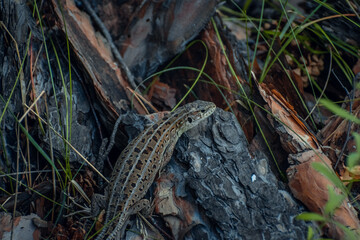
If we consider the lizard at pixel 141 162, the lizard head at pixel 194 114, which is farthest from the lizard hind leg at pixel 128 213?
A: the lizard head at pixel 194 114

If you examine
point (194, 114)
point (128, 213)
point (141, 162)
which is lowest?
point (128, 213)

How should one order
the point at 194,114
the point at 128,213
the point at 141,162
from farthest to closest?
the point at 194,114
the point at 141,162
the point at 128,213

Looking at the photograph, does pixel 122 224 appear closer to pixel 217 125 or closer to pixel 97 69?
pixel 217 125

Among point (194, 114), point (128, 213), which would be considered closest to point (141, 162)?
point (128, 213)

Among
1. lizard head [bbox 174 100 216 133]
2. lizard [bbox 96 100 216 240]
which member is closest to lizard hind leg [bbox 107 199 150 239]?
lizard [bbox 96 100 216 240]

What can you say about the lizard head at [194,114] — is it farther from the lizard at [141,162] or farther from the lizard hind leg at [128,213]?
the lizard hind leg at [128,213]

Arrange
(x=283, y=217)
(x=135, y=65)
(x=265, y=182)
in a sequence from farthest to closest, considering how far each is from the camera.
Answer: (x=135, y=65)
(x=265, y=182)
(x=283, y=217)

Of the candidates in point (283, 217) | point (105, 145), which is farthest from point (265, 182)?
point (105, 145)

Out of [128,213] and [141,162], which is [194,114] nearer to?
[141,162]
